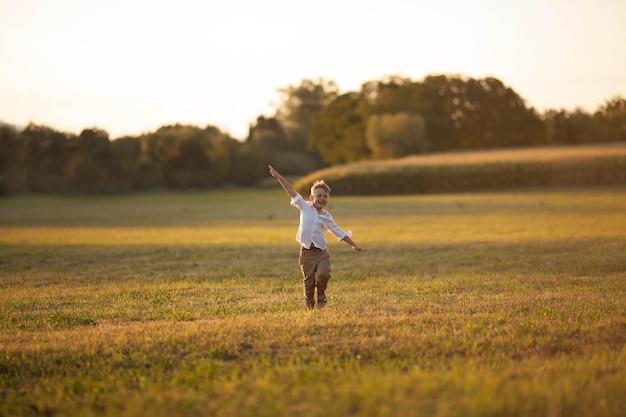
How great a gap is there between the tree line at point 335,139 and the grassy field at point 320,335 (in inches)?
2147

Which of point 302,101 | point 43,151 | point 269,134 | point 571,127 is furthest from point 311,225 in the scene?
point 302,101

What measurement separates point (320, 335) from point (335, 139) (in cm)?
8298

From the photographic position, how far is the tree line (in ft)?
218

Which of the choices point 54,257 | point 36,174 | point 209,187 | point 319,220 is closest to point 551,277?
point 319,220

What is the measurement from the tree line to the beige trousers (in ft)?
201

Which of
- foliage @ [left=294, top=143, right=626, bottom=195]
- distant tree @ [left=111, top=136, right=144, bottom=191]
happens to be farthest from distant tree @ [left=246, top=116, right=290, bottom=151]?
foliage @ [left=294, top=143, right=626, bottom=195]

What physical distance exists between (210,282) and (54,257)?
6669 millimetres

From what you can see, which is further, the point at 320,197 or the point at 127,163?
the point at 127,163

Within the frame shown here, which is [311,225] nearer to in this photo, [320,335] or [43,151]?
[320,335]

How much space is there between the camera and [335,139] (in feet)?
293

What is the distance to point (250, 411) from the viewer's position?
16.1 ft

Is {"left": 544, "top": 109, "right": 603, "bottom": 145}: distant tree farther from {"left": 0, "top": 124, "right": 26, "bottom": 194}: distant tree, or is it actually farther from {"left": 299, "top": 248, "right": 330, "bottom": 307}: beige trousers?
{"left": 299, "top": 248, "right": 330, "bottom": 307}: beige trousers

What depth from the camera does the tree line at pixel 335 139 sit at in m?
66.4

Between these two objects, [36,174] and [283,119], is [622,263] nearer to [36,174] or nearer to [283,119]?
[36,174]
